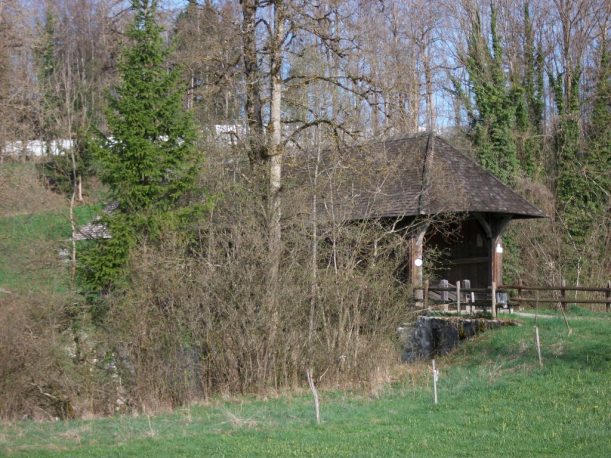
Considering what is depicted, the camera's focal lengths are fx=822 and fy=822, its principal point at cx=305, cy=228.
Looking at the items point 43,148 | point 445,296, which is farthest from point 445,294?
point 43,148

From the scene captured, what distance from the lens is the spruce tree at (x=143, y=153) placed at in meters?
18.3

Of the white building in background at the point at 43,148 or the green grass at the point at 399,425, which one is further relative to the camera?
the white building in background at the point at 43,148

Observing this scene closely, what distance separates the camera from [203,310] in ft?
50.4

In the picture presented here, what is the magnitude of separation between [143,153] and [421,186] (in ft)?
26.6

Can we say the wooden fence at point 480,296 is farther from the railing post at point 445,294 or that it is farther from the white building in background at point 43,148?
the white building in background at point 43,148

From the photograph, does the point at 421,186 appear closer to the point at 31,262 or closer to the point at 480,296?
the point at 480,296

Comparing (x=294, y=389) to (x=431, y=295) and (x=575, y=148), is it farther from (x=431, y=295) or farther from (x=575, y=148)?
(x=575, y=148)

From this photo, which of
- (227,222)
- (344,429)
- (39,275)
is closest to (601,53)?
(227,222)

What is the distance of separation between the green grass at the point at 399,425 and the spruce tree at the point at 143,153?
5.75 meters

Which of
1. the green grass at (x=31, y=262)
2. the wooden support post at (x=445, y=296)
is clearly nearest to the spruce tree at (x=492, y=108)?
the wooden support post at (x=445, y=296)

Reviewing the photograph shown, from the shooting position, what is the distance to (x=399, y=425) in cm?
1098

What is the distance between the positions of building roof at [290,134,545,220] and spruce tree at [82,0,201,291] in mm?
3197

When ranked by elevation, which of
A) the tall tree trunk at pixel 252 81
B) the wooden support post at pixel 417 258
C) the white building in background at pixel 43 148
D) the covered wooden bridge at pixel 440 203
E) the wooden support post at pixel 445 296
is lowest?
the wooden support post at pixel 445 296

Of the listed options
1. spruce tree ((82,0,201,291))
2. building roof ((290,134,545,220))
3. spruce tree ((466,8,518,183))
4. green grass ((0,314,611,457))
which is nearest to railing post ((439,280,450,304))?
building roof ((290,134,545,220))
